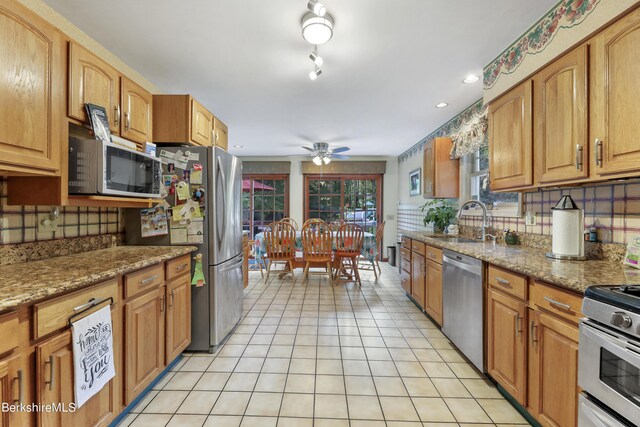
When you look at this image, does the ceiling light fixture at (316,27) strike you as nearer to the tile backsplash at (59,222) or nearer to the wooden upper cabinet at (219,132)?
the wooden upper cabinet at (219,132)

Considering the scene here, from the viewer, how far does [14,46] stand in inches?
48.1

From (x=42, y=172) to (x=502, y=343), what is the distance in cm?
263

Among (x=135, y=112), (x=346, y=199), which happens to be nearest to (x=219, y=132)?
(x=135, y=112)

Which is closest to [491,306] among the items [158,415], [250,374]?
[250,374]

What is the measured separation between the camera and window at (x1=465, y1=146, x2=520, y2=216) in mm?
2607

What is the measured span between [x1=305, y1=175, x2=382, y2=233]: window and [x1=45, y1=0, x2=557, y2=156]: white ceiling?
2.75 meters

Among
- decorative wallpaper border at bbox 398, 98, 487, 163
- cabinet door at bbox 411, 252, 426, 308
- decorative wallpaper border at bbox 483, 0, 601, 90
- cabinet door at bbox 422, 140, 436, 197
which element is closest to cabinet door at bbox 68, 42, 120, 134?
decorative wallpaper border at bbox 483, 0, 601, 90

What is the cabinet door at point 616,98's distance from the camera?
4.09 ft

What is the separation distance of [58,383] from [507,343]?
7.13 ft

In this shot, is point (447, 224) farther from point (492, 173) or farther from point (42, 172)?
point (42, 172)

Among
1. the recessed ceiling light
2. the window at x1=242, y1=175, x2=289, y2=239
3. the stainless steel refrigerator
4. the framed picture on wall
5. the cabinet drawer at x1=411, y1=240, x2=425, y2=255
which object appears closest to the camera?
the stainless steel refrigerator

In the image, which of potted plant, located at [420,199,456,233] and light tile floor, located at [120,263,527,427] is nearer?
light tile floor, located at [120,263,527,427]

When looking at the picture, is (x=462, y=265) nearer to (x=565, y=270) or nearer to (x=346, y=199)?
(x=565, y=270)

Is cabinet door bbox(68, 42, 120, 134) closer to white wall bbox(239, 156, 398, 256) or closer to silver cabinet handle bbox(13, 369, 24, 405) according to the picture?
silver cabinet handle bbox(13, 369, 24, 405)
